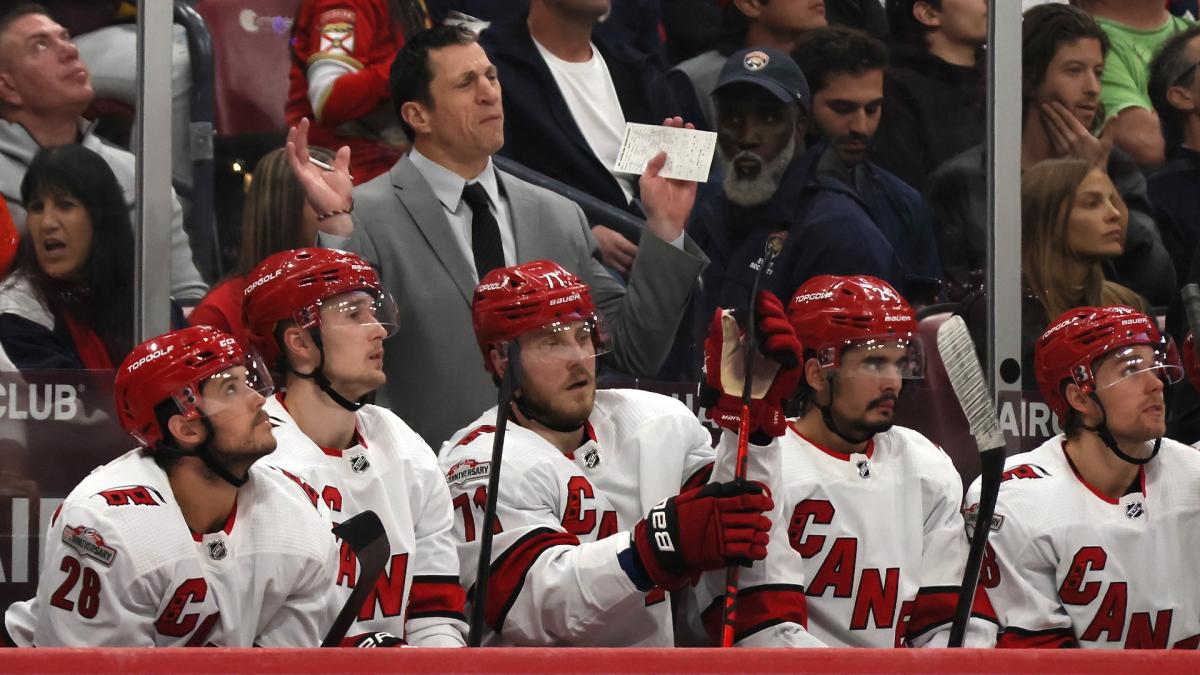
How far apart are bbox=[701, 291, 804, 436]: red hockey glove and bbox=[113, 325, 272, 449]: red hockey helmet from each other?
80cm

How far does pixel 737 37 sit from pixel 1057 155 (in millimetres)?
841

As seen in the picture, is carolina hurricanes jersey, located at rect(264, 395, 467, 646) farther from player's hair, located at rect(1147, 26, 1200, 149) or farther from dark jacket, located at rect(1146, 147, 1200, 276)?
player's hair, located at rect(1147, 26, 1200, 149)

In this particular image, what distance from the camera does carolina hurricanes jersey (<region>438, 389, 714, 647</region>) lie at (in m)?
3.21

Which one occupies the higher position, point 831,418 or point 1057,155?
point 1057,155

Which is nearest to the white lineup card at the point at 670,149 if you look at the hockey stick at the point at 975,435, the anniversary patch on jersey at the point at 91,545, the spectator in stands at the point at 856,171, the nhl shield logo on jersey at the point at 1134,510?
the spectator in stands at the point at 856,171

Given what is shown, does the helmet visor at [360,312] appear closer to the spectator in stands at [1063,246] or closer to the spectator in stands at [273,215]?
the spectator in stands at [273,215]

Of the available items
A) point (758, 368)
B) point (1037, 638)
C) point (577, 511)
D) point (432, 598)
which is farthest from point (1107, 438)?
point (432, 598)

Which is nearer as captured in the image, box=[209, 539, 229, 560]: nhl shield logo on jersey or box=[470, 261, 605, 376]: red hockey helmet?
box=[209, 539, 229, 560]: nhl shield logo on jersey

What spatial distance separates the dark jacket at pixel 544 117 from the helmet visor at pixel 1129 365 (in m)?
1.13

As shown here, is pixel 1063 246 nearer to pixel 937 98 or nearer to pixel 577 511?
pixel 937 98

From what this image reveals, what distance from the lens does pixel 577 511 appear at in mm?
3443

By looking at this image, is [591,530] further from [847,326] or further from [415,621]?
[847,326]

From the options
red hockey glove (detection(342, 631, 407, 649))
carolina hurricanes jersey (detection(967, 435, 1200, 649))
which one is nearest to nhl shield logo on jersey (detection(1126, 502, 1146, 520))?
carolina hurricanes jersey (detection(967, 435, 1200, 649))

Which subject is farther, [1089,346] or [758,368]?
[1089,346]
